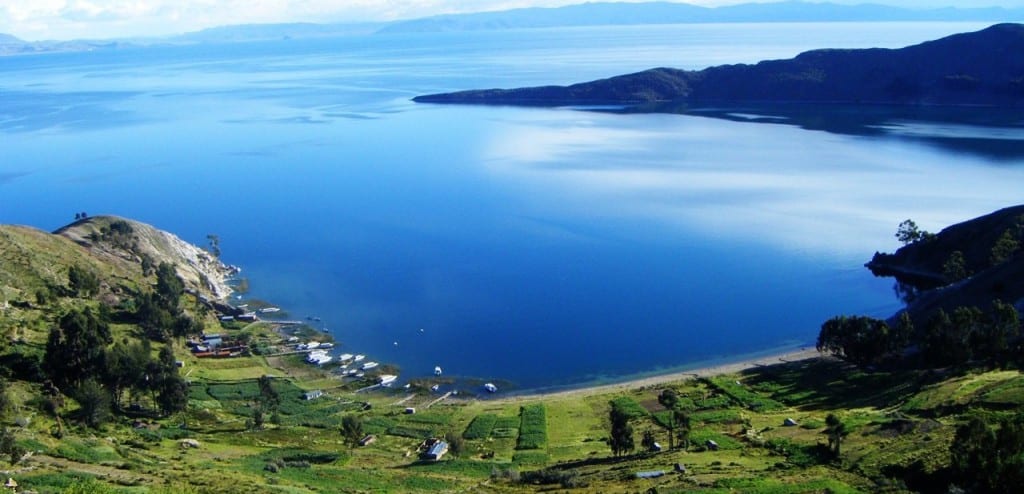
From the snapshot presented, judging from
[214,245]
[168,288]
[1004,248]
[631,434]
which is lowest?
[631,434]

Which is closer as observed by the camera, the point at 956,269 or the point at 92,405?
the point at 92,405

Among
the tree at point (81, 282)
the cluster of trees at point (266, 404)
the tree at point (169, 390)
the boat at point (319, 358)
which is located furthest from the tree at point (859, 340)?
the tree at point (81, 282)

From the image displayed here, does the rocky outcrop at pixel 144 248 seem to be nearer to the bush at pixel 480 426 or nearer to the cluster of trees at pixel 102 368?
the cluster of trees at pixel 102 368

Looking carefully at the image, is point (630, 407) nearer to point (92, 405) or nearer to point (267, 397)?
point (267, 397)

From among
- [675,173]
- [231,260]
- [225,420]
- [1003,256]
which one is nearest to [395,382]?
[225,420]

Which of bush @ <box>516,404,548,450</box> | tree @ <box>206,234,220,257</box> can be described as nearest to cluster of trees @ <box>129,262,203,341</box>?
tree @ <box>206,234,220,257</box>

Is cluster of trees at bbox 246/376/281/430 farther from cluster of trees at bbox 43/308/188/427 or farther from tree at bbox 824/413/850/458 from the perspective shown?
tree at bbox 824/413/850/458

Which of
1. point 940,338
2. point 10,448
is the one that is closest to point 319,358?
point 10,448
